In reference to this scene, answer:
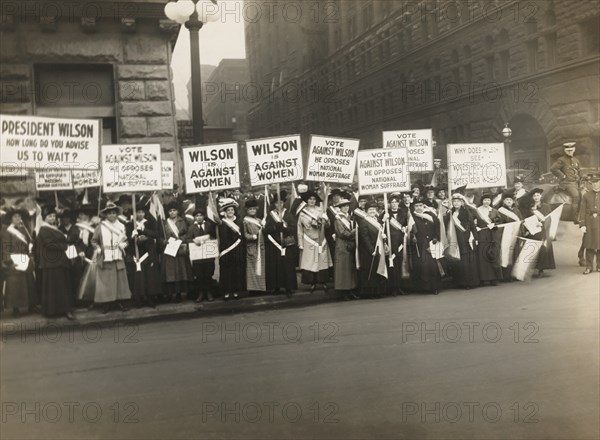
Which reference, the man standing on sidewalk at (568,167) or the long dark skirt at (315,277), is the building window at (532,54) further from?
the long dark skirt at (315,277)

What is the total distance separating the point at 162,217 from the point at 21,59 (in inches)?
137

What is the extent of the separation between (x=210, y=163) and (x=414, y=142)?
4.56ft

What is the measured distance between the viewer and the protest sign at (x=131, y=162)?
121 inches

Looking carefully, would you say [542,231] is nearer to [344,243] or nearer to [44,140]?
[344,243]

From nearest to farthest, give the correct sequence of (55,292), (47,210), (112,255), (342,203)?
(47,210) < (55,292) < (112,255) < (342,203)

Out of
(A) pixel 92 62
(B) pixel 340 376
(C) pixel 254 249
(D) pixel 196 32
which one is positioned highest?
(D) pixel 196 32

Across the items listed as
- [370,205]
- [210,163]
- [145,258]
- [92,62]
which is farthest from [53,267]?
[370,205]

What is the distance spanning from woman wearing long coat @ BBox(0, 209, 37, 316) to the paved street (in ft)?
0.92

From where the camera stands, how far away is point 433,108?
3678 millimetres

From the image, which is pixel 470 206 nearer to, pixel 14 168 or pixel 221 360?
pixel 221 360

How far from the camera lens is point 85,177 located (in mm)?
3670

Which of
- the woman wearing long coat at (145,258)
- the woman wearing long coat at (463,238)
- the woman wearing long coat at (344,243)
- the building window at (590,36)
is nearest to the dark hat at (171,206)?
the woman wearing long coat at (145,258)

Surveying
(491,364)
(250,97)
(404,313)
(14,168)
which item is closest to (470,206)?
(404,313)

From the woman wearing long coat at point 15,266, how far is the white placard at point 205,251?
2.86m
